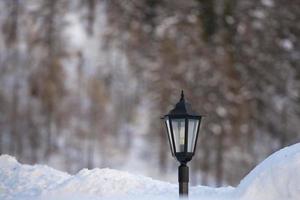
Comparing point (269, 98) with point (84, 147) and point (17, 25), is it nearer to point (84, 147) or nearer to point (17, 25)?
point (84, 147)

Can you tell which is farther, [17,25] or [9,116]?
[17,25]

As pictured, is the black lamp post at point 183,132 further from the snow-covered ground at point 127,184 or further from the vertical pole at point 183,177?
the snow-covered ground at point 127,184

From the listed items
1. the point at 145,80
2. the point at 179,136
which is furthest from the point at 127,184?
the point at 145,80

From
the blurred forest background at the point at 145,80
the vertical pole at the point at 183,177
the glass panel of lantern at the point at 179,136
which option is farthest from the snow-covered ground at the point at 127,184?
the blurred forest background at the point at 145,80

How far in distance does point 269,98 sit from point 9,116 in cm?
1355

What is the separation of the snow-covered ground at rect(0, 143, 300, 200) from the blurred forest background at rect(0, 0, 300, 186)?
1795 cm

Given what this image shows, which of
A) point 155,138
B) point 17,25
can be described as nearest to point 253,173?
point 155,138

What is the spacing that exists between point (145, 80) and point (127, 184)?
22260 mm

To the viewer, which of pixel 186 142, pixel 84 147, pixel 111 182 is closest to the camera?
pixel 186 142

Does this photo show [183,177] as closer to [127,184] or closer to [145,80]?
[127,184]

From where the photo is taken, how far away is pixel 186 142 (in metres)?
7.18

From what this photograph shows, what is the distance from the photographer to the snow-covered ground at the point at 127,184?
8898mm

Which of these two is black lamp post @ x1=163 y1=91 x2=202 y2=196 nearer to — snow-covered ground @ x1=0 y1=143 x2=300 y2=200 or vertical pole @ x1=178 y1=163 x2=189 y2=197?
vertical pole @ x1=178 y1=163 x2=189 y2=197

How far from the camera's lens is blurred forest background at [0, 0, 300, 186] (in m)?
31.1
